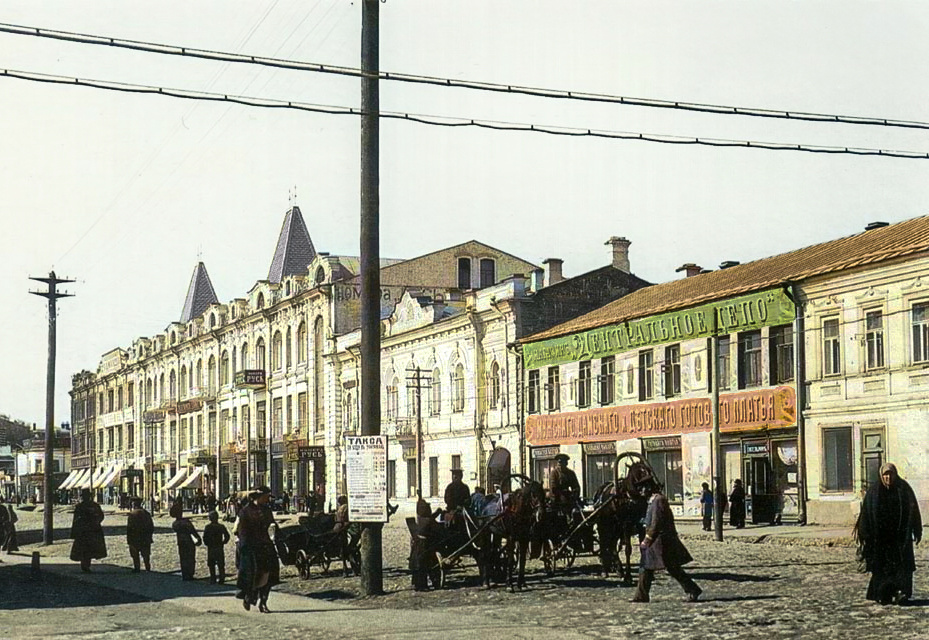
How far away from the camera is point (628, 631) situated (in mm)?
13703

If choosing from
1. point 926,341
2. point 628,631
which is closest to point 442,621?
point 628,631

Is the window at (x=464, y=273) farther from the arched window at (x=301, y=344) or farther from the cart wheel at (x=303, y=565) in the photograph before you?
the cart wheel at (x=303, y=565)

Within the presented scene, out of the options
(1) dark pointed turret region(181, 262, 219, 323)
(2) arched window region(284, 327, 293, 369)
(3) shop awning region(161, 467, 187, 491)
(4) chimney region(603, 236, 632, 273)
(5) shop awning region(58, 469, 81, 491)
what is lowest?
(5) shop awning region(58, 469, 81, 491)

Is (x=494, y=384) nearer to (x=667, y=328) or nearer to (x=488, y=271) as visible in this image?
(x=667, y=328)

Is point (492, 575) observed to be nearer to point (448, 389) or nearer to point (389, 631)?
point (389, 631)

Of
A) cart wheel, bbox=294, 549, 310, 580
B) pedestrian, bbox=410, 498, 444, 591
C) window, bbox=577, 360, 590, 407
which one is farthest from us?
window, bbox=577, 360, 590, 407

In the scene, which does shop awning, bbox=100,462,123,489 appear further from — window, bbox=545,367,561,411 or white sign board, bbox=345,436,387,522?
white sign board, bbox=345,436,387,522

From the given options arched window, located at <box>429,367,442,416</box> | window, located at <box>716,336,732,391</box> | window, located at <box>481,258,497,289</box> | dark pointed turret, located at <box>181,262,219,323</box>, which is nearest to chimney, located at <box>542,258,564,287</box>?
arched window, located at <box>429,367,442,416</box>

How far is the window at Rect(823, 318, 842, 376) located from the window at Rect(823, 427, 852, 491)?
60.4 inches

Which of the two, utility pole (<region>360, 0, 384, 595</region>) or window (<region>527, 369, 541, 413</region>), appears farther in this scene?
window (<region>527, 369, 541, 413</region>)

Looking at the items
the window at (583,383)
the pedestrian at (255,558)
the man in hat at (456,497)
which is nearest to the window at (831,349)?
the window at (583,383)

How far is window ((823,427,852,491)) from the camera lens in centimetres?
3403

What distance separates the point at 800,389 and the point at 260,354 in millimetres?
42393

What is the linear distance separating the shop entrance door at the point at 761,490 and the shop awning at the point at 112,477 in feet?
216
